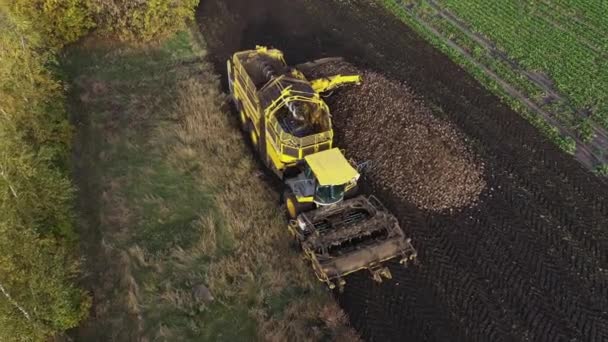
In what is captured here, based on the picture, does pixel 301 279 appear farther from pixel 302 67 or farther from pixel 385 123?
pixel 302 67

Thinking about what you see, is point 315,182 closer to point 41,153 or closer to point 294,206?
point 294,206

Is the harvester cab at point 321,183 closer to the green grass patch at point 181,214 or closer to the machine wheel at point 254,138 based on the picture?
the green grass patch at point 181,214

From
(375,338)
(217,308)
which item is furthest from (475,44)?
(217,308)

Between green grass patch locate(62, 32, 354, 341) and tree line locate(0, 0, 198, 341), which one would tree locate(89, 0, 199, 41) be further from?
green grass patch locate(62, 32, 354, 341)

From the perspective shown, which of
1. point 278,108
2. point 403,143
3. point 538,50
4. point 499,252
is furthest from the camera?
point 538,50

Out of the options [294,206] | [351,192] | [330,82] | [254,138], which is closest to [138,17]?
[254,138]

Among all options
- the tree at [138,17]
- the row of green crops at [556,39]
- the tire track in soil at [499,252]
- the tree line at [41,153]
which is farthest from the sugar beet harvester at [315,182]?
the row of green crops at [556,39]
